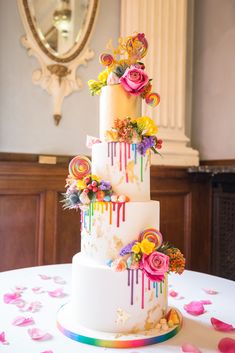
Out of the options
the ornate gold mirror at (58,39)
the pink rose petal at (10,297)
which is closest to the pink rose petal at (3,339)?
the pink rose petal at (10,297)

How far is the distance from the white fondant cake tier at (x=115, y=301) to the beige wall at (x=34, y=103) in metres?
1.53

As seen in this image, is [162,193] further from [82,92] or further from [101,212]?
[101,212]

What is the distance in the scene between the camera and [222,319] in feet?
3.96

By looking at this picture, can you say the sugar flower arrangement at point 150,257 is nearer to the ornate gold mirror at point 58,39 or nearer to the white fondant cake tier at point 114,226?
the white fondant cake tier at point 114,226

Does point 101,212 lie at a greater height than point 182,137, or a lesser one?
lesser

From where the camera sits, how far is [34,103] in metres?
2.58

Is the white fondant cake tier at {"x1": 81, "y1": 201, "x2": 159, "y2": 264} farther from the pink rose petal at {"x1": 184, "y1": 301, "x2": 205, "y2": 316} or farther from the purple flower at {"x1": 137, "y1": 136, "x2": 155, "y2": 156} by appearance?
the pink rose petal at {"x1": 184, "y1": 301, "x2": 205, "y2": 316}

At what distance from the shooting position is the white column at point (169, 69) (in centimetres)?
295

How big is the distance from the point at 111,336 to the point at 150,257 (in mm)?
259

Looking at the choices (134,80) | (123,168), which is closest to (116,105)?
(134,80)

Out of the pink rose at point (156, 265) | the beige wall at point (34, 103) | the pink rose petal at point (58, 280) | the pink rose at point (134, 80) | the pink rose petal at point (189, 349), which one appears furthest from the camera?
the beige wall at point (34, 103)

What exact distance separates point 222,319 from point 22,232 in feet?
4.92

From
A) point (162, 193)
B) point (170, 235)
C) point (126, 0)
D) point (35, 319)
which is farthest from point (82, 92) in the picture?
point (35, 319)

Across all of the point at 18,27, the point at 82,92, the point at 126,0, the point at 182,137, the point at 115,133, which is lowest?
the point at 115,133
